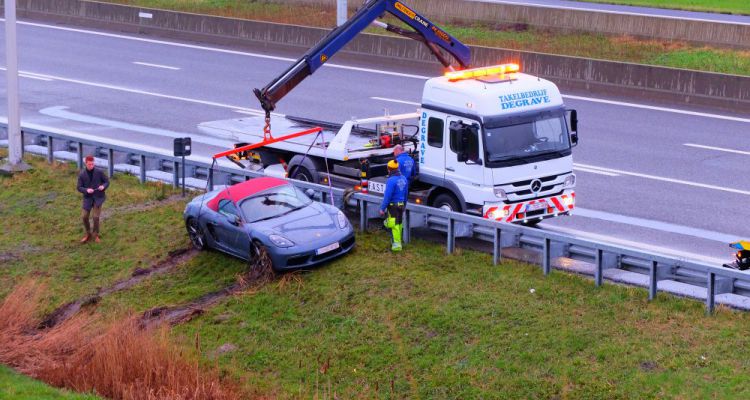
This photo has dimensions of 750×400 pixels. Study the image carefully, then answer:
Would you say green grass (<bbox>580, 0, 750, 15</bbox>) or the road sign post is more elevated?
green grass (<bbox>580, 0, 750, 15</bbox>)

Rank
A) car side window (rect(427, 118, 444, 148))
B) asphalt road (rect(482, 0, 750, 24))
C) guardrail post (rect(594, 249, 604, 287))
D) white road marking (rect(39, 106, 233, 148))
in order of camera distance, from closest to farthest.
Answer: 1. guardrail post (rect(594, 249, 604, 287))
2. car side window (rect(427, 118, 444, 148))
3. white road marking (rect(39, 106, 233, 148))
4. asphalt road (rect(482, 0, 750, 24))

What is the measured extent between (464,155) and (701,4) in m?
27.2

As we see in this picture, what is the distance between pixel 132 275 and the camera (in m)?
18.3

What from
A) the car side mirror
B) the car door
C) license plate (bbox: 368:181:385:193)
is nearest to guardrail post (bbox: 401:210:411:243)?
license plate (bbox: 368:181:385:193)

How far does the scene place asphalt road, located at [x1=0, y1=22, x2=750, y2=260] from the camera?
19266 mm

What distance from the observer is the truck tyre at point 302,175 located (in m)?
20.0

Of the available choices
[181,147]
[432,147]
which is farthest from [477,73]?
[181,147]

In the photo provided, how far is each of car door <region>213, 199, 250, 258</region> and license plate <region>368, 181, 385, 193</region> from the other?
2.42 meters

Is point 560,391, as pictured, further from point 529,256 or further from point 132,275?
point 132,275

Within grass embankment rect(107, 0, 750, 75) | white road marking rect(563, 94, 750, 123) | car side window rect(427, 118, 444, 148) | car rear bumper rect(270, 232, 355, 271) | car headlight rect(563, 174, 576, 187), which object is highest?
grass embankment rect(107, 0, 750, 75)

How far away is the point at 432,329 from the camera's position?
14797 millimetres

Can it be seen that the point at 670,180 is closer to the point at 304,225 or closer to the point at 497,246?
the point at 497,246

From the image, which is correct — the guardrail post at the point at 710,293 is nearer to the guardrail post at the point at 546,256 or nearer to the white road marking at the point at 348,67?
the guardrail post at the point at 546,256

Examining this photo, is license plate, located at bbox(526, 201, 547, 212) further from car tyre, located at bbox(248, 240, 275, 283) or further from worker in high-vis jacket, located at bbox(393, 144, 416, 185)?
car tyre, located at bbox(248, 240, 275, 283)
